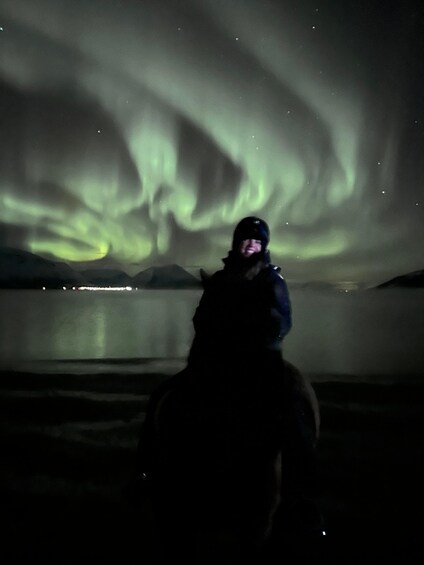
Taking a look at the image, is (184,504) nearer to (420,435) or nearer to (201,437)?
(201,437)

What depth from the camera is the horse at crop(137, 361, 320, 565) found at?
341 cm

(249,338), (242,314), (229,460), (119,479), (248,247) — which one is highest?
(248,247)

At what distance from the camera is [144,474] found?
11.9ft

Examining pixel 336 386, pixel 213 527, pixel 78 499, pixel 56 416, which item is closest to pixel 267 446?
pixel 213 527

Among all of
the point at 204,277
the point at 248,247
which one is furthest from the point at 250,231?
the point at 204,277

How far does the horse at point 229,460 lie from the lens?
11.2ft

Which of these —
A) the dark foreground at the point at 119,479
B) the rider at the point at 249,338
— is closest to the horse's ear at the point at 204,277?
the rider at the point at 249,338

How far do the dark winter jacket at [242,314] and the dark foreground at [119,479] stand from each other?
1525 millimetres

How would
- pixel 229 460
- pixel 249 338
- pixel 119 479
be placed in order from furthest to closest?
pixel 119 479 < pixel 249 338 < pixel 229 460

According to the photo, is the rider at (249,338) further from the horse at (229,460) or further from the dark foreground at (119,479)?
the dark foreground at (119,479)

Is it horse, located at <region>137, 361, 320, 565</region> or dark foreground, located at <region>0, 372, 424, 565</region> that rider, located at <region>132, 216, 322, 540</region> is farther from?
dark foreground, located at <region>0, 372, 424, 565</region>

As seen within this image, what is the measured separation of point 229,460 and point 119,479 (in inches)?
121

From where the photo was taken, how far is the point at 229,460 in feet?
11.2

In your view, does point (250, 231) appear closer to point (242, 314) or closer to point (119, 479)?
point (242, 314)
